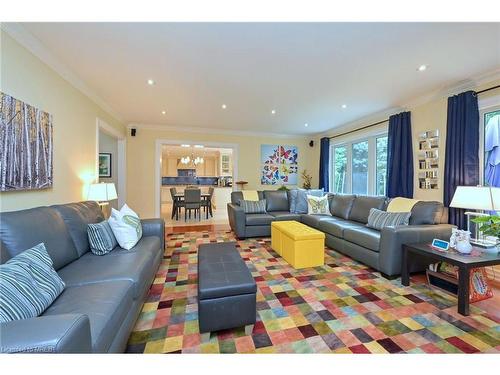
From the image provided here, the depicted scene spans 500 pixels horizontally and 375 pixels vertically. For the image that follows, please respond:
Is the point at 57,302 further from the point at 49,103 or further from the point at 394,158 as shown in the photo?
the point at 394,158

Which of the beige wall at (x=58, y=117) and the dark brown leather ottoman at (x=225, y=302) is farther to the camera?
the beige wall at (x=58, y=117)

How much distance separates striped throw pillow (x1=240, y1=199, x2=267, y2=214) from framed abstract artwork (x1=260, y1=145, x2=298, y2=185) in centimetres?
177

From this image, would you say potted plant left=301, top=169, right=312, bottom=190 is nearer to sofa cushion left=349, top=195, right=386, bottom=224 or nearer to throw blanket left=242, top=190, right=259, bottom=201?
throw blanket left=242, top=190, right=259, bottom=201

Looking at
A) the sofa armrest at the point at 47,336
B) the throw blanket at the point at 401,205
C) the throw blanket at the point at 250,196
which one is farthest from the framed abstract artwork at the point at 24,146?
the throw blanket at the point at 401,205

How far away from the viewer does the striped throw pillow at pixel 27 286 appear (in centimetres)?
101

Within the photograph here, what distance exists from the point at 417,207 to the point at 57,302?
3801mm

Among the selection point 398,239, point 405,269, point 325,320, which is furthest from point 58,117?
point 405,269

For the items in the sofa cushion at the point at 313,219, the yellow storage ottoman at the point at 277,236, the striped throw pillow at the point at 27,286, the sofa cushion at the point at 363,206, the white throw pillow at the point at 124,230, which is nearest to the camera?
the striped throw pillow at the point at 27,286

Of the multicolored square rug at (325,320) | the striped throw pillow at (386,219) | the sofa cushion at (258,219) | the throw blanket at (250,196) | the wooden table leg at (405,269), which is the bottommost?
the multicolored square rug at (325,320)

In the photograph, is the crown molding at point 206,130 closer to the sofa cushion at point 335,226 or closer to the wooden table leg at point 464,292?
the sofa cushion at point 335,226

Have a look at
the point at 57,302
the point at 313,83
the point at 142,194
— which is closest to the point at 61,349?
the point at 57,302

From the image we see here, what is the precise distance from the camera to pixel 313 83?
2980mm

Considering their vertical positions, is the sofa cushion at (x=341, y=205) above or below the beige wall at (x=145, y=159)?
below

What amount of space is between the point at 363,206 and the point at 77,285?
151 inches
